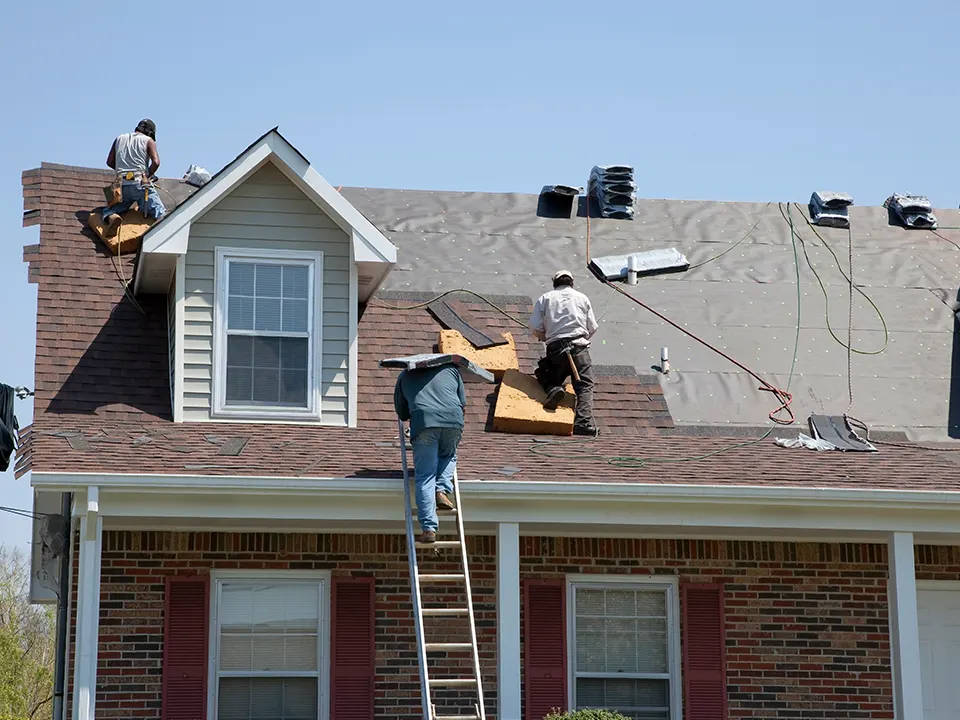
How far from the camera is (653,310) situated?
14.7 metres

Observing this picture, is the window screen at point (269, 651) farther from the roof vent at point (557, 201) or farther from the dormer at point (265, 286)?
the roof vent at point (557, 201)

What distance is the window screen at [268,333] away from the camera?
1254cm

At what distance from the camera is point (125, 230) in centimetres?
1410

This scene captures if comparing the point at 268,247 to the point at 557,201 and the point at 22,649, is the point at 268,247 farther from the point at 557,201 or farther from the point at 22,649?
the point at 22,649

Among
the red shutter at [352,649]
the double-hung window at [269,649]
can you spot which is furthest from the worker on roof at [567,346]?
the double-hung window at [269,649]

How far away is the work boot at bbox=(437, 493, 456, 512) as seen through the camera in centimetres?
1044

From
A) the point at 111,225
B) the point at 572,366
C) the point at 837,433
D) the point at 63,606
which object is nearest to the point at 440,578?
the point at 572,366

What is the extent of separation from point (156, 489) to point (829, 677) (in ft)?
19.2

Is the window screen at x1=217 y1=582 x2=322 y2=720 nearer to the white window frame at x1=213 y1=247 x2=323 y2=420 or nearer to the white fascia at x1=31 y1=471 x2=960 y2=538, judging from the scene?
the white fascia at x1=31 y1=471 x2=960 y2=538

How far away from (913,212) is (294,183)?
25.0 feet

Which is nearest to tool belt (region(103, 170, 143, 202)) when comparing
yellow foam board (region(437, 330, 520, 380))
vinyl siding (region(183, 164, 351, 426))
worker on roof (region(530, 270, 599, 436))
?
vinyl siding (region(183, 164, 351, 426))

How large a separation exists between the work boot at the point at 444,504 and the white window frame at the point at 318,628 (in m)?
1.65

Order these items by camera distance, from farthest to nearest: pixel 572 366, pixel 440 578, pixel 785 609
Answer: pixel 572 366
pixel 785 609
pixel 440 578

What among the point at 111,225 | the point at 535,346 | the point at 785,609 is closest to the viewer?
the point at 785,609
